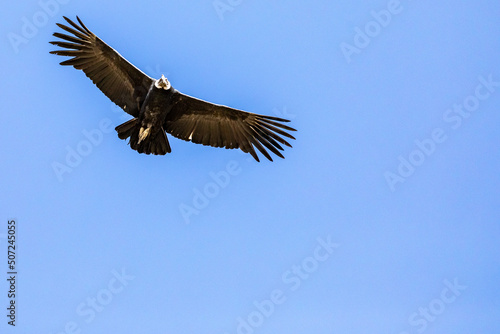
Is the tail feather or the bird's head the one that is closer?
the bird's head

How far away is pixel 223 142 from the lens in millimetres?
20125

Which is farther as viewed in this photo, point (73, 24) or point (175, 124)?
point (175, 124)

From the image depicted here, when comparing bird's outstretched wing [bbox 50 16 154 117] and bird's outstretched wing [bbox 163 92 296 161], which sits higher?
bird's outstretched wing [bbox 50 16 154 117]

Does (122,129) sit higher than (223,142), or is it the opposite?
(122,129)

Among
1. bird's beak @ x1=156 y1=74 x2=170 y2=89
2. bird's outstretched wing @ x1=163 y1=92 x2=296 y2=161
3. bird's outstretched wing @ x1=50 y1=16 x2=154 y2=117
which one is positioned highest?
bird's outstretched wing @ x1=50 y1=16 x2=154 y2=117

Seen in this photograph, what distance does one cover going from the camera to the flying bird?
62.8 feet

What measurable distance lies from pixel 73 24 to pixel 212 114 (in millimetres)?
3900

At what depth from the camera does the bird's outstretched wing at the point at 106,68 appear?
19047 mm

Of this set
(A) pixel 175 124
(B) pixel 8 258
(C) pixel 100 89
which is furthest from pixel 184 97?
(B) pixel 8 258

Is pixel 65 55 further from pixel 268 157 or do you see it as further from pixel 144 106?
pixel 268 157

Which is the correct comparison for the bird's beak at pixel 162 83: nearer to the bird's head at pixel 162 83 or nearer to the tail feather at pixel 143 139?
the bird's head at pixel 162 83

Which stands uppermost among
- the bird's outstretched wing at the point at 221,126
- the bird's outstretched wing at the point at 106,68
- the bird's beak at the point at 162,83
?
the bird's outstretched wing at the point at 106,68

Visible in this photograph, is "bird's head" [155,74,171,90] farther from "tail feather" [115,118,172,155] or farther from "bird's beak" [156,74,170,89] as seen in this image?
"tail feather" [115,118,172,155]

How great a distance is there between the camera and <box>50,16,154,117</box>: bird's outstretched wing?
1905 centimetres
